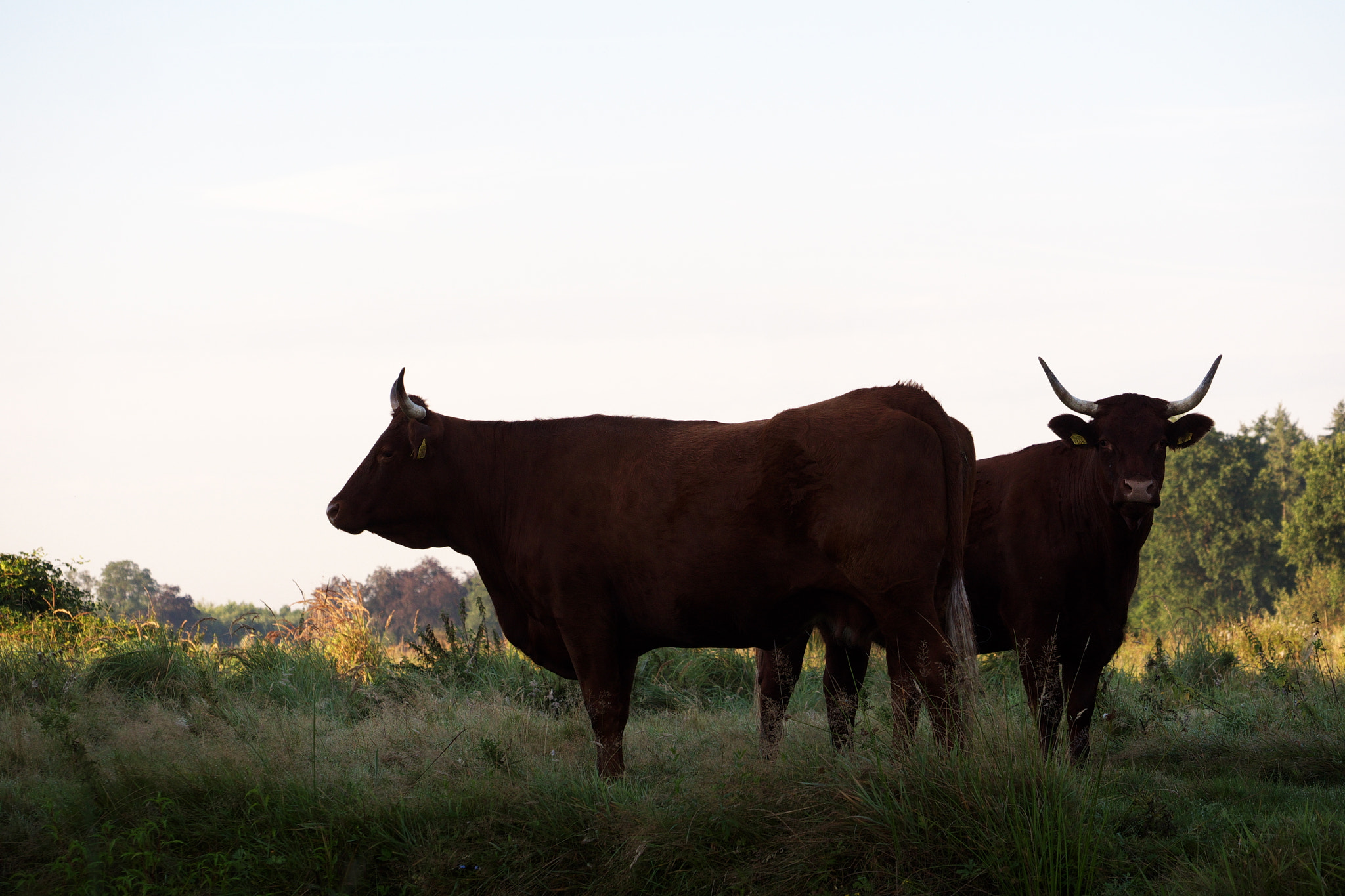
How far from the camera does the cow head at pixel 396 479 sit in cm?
694

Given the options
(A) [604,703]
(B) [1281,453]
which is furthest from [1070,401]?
(B) [1281,453]

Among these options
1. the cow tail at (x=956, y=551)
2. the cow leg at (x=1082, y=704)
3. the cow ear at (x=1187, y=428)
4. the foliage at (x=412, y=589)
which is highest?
the cow ear at (x=1187, y=428)

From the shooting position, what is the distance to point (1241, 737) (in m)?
7.50

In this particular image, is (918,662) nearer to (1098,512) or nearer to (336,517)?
(1098,512)

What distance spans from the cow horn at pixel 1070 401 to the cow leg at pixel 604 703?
3.41m

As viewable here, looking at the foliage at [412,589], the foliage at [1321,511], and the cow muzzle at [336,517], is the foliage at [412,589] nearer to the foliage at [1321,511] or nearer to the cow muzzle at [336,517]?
the foliage at [1321,511]

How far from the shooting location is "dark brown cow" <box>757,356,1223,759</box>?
6941 millimetres

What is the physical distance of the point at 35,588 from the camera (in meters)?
14.6

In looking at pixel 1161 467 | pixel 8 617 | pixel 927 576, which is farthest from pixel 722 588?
pixel 8 617

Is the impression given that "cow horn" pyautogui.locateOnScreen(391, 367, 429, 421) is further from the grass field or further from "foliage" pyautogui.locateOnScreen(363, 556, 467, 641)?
"foliage" pyautogui.locateOnScreen(363, 556, 467, 641)

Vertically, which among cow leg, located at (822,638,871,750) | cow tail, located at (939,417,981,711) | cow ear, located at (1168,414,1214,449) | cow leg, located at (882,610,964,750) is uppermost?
cow ear, located at (1168,414,1214,449)

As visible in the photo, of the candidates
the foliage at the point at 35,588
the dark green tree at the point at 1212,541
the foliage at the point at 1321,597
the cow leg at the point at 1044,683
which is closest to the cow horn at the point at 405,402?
the cow leg at the point at 1044,683

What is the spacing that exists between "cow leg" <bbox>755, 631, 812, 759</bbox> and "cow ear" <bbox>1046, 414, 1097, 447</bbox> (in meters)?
2.28

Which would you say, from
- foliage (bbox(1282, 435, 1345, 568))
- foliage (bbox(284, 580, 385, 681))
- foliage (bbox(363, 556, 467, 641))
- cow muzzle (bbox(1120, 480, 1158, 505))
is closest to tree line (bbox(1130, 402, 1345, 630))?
foliage (bbox(1282, 435, 1345, 568))
